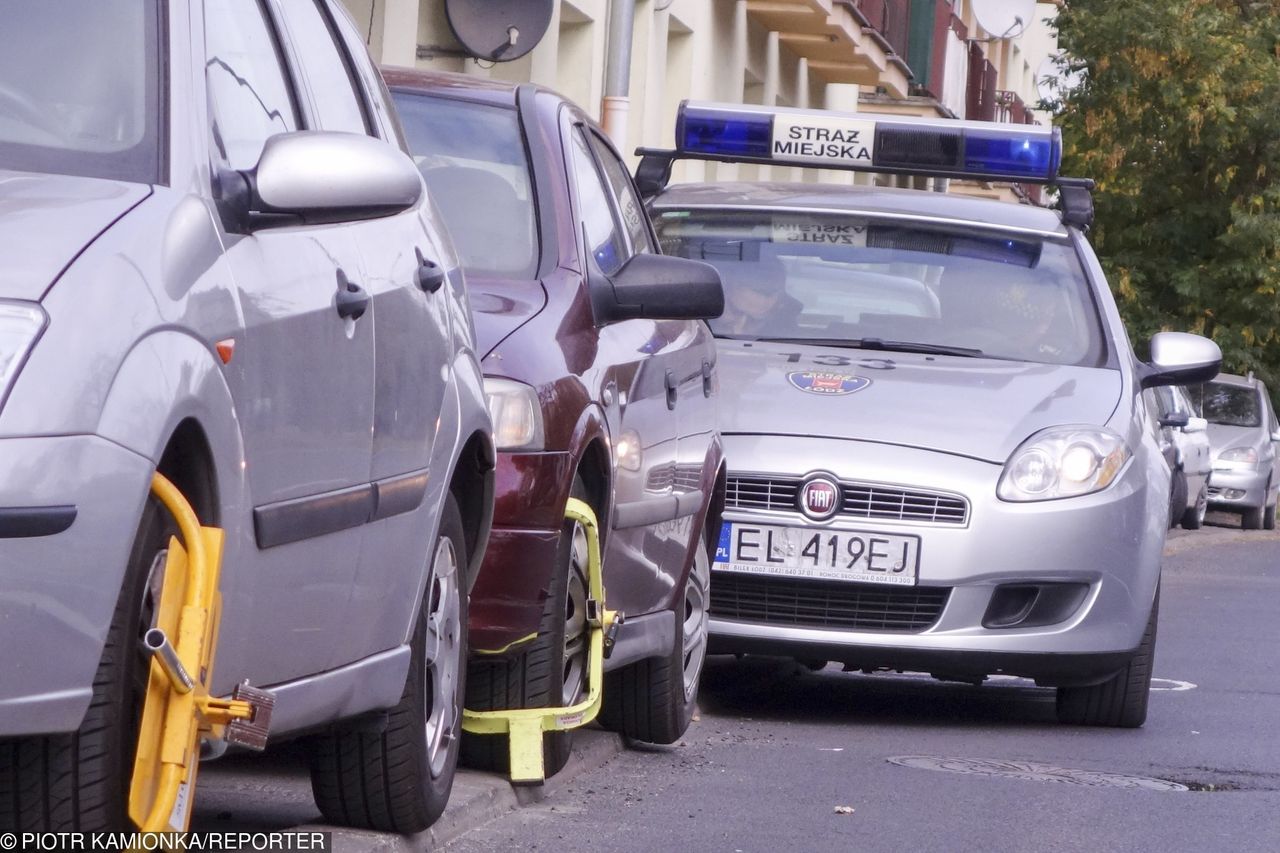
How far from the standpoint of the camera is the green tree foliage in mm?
30094

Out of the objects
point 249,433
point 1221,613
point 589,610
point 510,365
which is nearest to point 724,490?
point 589,610

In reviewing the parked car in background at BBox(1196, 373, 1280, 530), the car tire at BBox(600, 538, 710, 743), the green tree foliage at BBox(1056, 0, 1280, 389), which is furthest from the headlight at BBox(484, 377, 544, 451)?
the green tree foliage at BBox(1056, 0, 1280, 389)

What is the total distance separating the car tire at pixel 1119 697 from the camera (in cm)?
855

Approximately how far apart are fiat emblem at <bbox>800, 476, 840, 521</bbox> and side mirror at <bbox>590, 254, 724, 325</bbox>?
1844 millimetres

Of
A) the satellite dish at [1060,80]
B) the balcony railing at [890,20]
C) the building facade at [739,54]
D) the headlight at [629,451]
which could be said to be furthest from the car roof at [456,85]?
the satellite dish at [1060,80]

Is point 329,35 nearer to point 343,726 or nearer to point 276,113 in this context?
point 276,113

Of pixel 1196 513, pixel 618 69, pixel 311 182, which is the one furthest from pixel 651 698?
pixel 1196 513

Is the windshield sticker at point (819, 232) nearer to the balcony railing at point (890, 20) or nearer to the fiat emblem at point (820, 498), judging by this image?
the fiat emblem at point (820, 498)

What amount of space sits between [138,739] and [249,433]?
1.59 ft

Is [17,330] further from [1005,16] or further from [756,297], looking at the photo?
[1005,16]

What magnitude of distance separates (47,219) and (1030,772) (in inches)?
176

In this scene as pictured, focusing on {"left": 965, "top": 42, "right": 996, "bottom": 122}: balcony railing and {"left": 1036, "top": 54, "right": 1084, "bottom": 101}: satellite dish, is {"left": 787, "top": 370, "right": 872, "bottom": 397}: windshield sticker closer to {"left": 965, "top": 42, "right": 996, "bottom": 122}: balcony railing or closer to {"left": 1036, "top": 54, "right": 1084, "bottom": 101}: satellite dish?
{"left": 1036, "top": 54, "right": 1084, "bottom": 101}: satellite dish

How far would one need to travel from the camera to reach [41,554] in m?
3.14

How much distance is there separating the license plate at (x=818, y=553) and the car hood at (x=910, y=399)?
321mm
